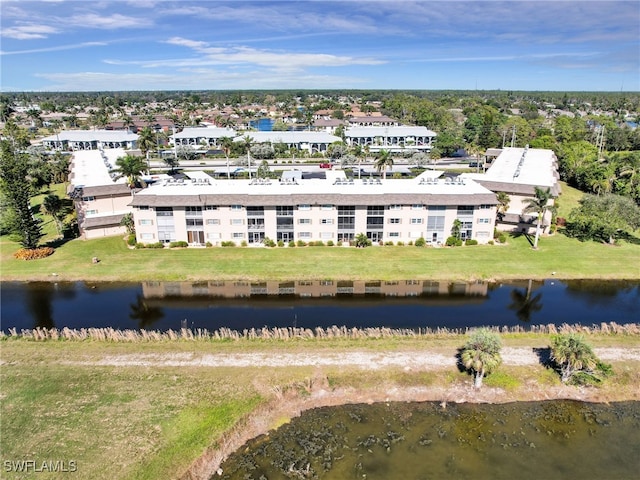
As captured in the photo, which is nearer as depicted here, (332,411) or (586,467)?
(586,467)

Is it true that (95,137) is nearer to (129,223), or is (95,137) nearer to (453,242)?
(129,223)

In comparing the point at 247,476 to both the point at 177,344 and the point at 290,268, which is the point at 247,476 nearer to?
the point at 177,344

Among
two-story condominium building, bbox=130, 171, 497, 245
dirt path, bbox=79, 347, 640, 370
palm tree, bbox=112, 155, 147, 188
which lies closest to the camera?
dirt path, bbox=79, 347, 640, 370

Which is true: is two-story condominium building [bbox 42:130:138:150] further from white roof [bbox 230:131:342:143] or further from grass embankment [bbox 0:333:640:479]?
grass embankment [bbox 0:333:640:479]

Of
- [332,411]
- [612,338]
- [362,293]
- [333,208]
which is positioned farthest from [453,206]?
[332,411]

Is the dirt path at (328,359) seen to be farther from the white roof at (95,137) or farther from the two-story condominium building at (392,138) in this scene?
the white roof at (95,137)

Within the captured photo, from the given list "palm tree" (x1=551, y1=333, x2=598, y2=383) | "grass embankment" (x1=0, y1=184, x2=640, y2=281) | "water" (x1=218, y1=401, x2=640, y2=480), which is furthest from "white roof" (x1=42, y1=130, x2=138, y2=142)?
"palm tree" (x1=551, y1=333, x2=598, y2=383)
